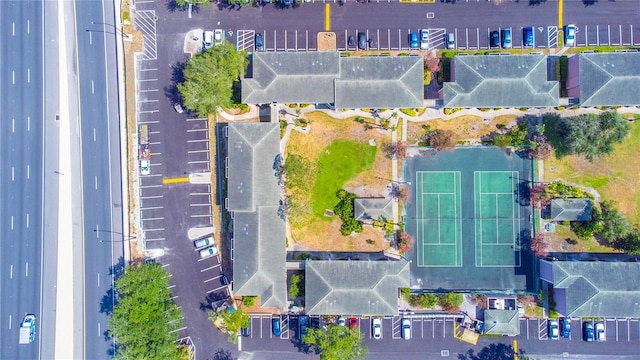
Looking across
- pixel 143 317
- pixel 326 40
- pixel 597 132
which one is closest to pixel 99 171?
pixel 143 317

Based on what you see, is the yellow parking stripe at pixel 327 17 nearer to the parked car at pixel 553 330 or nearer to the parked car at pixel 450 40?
the parked car at pixel 450 40

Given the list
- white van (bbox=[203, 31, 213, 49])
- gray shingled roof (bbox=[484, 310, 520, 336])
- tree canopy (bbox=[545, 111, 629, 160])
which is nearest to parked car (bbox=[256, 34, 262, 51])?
white van (bbox=[203, 31, 213, 49])

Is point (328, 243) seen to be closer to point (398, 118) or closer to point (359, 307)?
point (359, 307)

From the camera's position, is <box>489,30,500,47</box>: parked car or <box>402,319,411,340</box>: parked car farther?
<box>489,30,500,47</box>: parked car

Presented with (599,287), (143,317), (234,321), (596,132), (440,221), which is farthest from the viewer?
(440,221)

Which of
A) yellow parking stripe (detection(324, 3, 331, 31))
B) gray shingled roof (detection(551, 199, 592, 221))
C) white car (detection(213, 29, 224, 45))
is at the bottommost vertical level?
gray shingled roof (detection(551, 199, 592, 221))

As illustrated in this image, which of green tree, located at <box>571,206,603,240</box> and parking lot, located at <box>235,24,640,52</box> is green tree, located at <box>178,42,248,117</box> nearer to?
parking lot, located at <box>235,24,640,52</box>

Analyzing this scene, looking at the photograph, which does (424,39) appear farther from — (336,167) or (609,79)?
(609,79)

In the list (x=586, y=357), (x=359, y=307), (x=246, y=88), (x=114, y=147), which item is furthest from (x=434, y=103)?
(x=114, y=147)

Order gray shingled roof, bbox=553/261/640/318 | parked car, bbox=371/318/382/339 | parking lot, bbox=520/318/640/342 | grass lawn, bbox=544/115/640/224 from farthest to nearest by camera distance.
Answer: parked car, bbox=371/318/382/339 < grass lawn, bbox=544/115/640/224 < parking lot, bbox=520/318/640/342 < gray shingled roof, bbox=553/261/640/318
